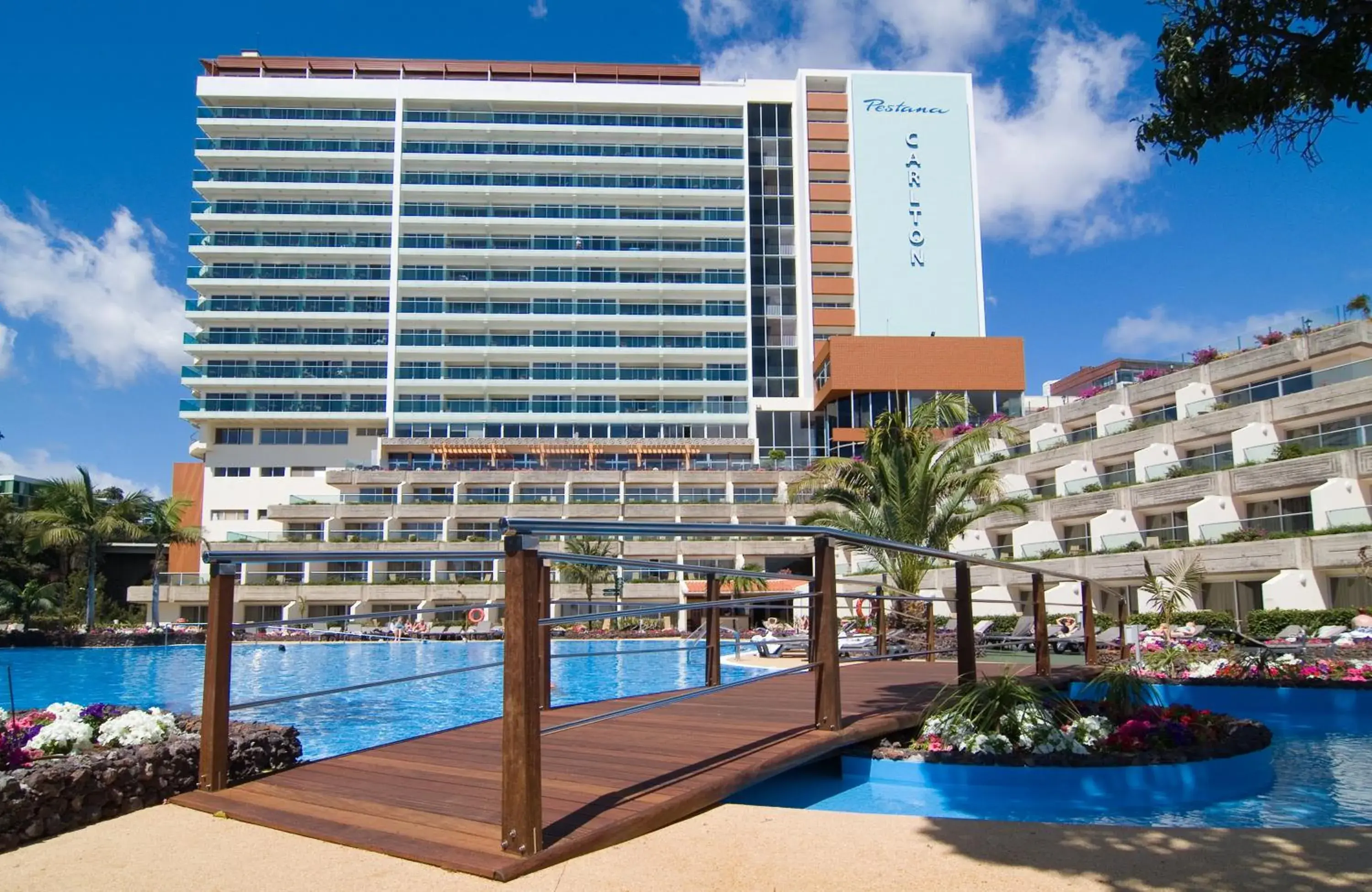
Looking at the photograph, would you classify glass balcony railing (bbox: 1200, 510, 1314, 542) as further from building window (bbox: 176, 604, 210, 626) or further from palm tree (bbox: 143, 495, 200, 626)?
building window (bbox: 176, 604, 210, 626)

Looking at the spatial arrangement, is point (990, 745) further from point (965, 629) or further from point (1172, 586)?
point (1172, 586)

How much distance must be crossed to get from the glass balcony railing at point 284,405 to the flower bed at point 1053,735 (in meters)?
64.4

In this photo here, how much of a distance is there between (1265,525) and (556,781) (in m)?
29.8

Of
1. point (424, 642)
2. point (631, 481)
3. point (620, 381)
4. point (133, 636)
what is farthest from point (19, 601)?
point (620, 381)

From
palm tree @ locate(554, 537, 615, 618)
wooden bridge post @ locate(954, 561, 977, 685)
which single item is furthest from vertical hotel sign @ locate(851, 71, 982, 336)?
wooden bridge post @ locate(954, 561, 977, 685)

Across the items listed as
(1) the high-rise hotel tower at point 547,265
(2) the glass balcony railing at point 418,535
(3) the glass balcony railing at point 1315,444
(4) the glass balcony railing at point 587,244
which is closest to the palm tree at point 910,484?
(3) the glass balcony railing at point 1315,444

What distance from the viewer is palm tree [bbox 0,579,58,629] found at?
42.8 m

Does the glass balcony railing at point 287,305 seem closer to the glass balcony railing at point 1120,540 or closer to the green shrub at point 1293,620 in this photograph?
the glass balcony railing at point 1120,540

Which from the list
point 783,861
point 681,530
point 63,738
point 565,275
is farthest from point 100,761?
point 565,275

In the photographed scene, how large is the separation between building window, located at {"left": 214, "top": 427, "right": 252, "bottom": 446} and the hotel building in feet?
0.36

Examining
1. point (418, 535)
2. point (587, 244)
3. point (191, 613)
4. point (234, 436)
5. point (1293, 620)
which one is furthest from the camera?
point (587, 244)

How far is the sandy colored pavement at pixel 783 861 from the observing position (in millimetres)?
3928

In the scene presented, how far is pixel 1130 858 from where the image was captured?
4.28 metres

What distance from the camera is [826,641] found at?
6.62 metres
